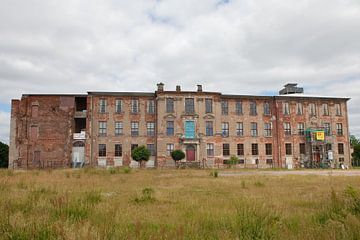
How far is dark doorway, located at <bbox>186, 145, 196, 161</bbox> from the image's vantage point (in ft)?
136

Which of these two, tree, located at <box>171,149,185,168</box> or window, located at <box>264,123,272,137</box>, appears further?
window, located at <box>264,123,272,137</box>

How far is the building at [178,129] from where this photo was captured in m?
40.1

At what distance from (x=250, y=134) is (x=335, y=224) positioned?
39150 mm

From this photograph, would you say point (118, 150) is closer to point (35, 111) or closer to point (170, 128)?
point (170, 128)

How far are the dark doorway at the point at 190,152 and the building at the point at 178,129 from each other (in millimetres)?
124

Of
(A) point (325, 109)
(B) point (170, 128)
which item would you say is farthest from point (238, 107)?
(A) point (325, 109)

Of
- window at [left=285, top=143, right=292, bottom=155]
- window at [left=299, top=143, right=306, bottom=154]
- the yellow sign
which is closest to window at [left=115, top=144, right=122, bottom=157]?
window at [left=285, top=143, right=292, bottom=155]

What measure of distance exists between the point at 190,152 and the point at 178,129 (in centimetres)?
322

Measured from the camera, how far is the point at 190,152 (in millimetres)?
41750

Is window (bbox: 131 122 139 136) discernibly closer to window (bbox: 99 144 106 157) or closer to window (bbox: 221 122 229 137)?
window (bbox: 99 144 106 157)

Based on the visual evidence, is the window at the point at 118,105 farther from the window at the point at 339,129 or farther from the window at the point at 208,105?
the window at the point at 339,129

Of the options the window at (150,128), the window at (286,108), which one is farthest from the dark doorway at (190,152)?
the window at (286,108)

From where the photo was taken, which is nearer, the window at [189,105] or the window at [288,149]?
the window at [189,105]

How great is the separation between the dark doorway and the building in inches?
4.9
